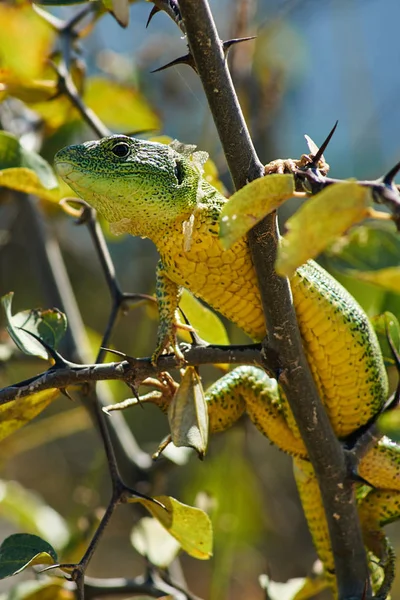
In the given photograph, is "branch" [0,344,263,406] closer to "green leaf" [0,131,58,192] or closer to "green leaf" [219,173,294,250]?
"green leaf" [219,173,294,250]

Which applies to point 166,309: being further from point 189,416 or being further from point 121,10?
point 121,10

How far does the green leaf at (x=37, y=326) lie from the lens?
5.35 feet

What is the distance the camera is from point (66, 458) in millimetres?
5172

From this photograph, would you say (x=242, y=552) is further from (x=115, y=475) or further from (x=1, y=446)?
(x=115, y=475)

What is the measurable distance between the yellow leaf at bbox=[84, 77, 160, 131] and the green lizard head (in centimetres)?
115

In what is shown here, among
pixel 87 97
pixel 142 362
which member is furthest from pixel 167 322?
pixel 87 97

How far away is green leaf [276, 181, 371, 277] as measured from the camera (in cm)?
97

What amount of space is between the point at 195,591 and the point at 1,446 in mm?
2766

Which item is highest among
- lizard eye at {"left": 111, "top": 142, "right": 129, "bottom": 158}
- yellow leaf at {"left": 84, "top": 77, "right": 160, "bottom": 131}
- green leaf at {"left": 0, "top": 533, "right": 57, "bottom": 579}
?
lizard eye at {"left": 111, "top": 142, "right": 129, "bottom": 158}

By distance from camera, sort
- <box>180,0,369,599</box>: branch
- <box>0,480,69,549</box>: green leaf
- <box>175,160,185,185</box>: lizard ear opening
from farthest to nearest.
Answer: <box>0,480,69,549</box>: green leaf < <box>175,160,185,185</box>: lizard ear opening < <box>180,0,369,599</box>: branch

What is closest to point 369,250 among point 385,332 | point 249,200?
point 385,332

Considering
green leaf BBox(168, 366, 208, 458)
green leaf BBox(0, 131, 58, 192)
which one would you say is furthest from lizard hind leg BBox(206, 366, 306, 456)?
green leaf BBox(0, 131, 58, 192)

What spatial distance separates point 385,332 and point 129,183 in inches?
30.9

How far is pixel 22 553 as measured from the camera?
1.55 metres
